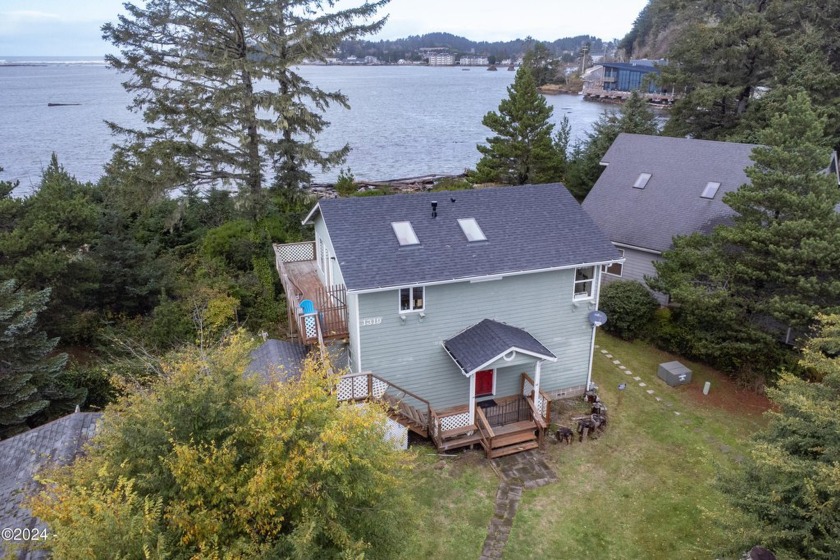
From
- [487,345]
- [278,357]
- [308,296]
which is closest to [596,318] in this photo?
[487,345]

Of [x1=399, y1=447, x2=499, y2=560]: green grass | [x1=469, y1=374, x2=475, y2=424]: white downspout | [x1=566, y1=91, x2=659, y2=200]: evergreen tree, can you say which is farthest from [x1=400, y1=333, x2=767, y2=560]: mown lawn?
[x1=566, y1=91, x2=659, y2=200]: evergreen tree

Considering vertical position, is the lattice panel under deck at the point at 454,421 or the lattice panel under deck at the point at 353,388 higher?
the lattice panel under deck at the point at 353,388

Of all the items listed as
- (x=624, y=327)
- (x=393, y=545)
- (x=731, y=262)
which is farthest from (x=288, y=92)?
(x=393, y=545)

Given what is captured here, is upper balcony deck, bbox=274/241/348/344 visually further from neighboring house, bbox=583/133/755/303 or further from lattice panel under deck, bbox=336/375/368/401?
neighboring house, bbox=583/133/755/303

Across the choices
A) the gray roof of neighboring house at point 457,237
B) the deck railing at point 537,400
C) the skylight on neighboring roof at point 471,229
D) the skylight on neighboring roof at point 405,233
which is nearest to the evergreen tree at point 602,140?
the gray roof of neighboring house at point 457,237

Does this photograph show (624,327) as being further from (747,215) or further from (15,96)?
(15,96)

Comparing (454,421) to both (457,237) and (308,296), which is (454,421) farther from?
(308,296)

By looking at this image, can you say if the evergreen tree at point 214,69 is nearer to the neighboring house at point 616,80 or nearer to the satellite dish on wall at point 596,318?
the satellite dish on wall at point 596,318
